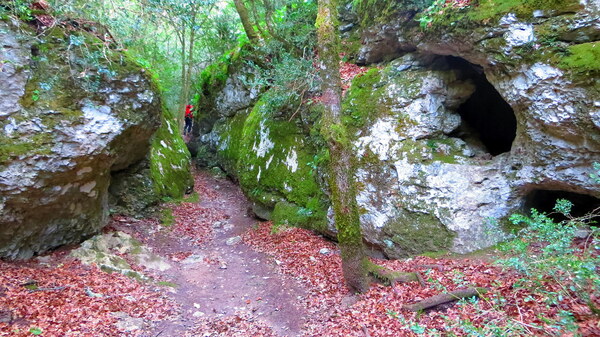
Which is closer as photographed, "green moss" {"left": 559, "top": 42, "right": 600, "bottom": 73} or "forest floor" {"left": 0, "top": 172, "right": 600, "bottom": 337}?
"forest floor" {"left": 0, "top": 172, "right": 600, "bottom": 337}

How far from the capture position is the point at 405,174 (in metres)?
8.27

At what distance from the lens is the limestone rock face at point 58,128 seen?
6.62 m

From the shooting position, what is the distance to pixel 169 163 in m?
14.0

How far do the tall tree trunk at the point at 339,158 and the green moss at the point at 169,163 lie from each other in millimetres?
7747

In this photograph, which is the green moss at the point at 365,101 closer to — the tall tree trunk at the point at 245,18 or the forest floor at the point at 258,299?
the forest floor at the point at 258,299

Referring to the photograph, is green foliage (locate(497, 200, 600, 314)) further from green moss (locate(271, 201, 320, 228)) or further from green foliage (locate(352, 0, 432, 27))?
green moss (locate(271, 201, 320, 228))

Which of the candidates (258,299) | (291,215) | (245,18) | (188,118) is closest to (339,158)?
(258,299)

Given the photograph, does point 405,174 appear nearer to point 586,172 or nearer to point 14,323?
point 586,172

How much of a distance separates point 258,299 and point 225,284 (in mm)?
1130

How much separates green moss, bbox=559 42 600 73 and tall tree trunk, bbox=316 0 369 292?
3788 mm

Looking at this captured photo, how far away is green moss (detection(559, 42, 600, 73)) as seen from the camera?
550 cm

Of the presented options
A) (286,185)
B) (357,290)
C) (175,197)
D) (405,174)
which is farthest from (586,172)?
(175,197)

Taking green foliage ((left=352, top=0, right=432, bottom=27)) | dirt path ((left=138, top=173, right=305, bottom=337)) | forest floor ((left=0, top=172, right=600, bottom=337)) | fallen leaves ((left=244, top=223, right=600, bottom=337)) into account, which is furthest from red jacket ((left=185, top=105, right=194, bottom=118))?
fallen leaves ((left=244, top=223, right=600, bottom=337))

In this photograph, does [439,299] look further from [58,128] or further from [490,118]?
[58,128]
